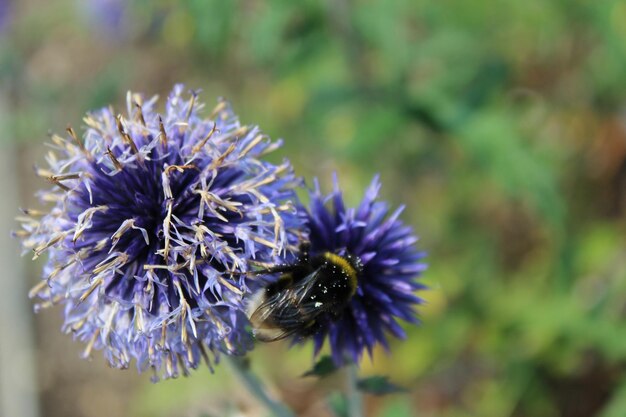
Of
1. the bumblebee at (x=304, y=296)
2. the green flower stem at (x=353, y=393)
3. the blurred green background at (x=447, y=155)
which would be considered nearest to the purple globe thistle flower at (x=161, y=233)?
the bumblebee at (x=304, y=296)

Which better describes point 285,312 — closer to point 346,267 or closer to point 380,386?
point 346,267

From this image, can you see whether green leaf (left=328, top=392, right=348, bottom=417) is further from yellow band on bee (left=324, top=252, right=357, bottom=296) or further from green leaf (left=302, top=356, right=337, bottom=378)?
yellow band on bee (left=324, top=252, right=357, bottom=296)

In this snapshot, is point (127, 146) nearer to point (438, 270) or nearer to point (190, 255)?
point (190, 255)

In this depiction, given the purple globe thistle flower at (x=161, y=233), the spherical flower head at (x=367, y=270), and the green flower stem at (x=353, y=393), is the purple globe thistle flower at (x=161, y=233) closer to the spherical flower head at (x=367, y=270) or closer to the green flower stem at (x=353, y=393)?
the spherical flower head at (x=367, y=270)

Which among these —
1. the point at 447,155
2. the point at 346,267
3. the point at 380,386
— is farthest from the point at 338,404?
the point at 447,155

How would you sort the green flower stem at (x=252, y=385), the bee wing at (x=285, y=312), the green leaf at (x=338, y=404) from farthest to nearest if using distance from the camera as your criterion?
the green leaf at (x=338, y=404) < the green flower stem at (x=252, y=385) < the bee wing at (x=285, y=312)

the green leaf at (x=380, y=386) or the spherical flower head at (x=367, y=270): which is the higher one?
the spherical flower head at (x=367, y=270)

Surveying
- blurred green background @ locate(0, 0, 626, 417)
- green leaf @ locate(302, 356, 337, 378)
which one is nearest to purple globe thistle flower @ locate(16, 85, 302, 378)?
green leaf @ locate(302, 356, 337, 378)
